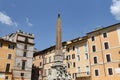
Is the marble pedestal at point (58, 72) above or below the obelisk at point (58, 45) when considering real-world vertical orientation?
below

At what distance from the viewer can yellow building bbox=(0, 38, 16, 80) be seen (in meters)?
38.2

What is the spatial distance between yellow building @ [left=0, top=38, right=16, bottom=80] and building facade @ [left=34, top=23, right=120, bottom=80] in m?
13.2

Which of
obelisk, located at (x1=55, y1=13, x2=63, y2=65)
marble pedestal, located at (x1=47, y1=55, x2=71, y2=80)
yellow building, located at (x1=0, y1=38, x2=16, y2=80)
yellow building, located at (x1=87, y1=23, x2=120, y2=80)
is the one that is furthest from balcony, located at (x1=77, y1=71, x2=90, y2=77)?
yellow building, located at (x1=0, y1=38, x2=16, y2=80)

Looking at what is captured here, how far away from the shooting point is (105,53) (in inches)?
1275

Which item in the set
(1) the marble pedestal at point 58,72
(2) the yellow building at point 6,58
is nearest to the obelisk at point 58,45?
(1) the marble pedestal at point 58,72

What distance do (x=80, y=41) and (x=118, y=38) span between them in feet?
30.5

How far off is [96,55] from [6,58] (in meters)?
20.9

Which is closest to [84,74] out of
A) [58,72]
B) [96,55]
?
[96,55]

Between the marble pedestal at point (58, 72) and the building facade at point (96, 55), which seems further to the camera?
the building facade at point (96, 55)

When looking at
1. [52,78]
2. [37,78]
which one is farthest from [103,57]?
[37,78]

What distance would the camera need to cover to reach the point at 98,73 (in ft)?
107

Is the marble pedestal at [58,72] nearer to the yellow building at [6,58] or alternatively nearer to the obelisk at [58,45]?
the obelisk at [58,45]

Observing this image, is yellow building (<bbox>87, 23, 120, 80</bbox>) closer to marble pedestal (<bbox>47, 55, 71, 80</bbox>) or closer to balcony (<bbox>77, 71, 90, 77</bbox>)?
balcony (<bbox>77, 71, 90, 77</bbox>)

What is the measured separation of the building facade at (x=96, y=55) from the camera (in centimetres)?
3097
